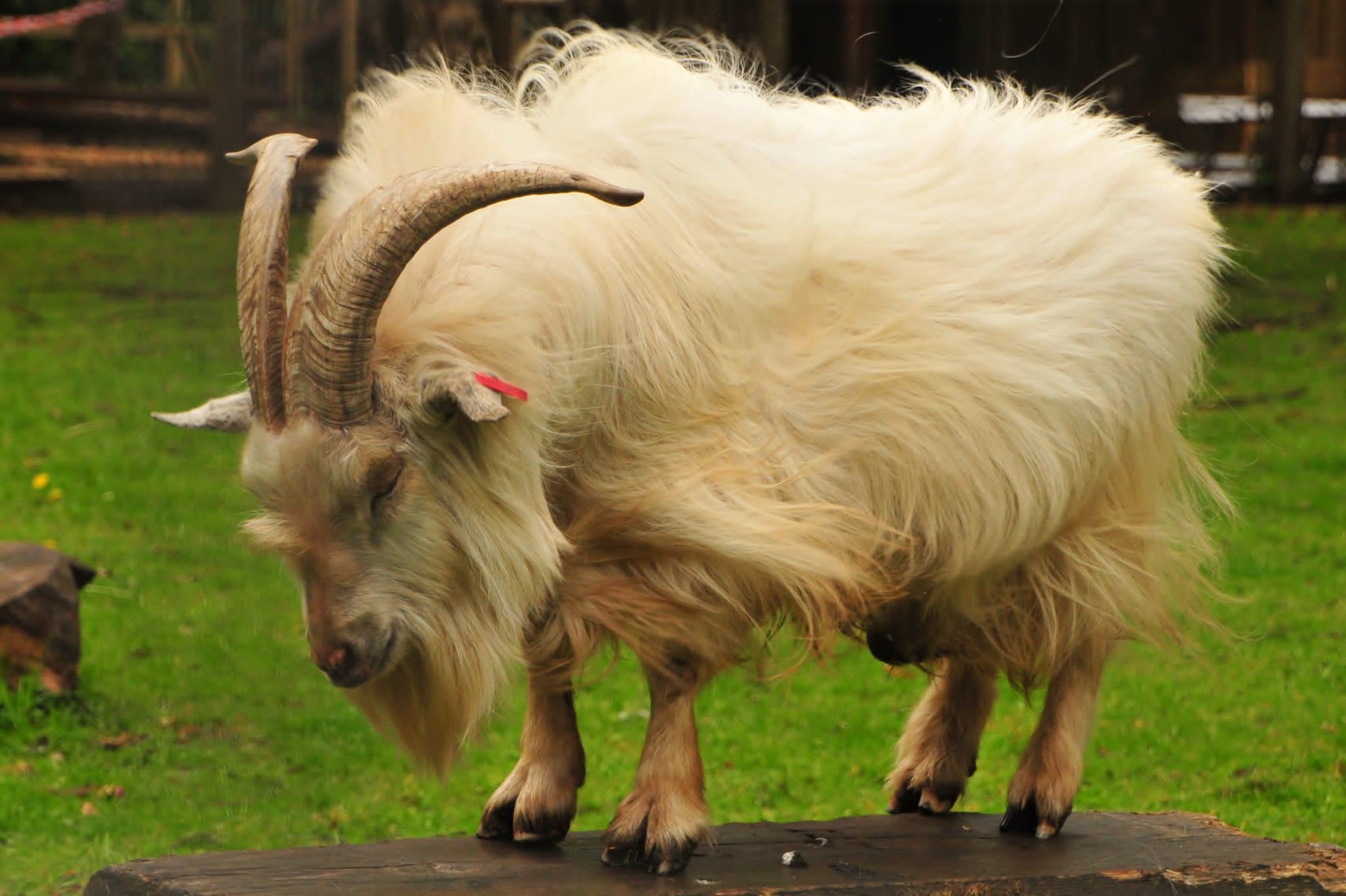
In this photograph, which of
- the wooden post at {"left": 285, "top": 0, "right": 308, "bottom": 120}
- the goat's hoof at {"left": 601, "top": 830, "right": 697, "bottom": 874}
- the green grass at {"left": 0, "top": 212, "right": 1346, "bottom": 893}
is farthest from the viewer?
the wooden post at {"left": 285, "top": 0, "right": 308, "bottom": 120}

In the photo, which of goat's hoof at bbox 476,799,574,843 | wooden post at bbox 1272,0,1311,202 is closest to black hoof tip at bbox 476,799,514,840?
goat's hoof at bbox 476,799,574,843

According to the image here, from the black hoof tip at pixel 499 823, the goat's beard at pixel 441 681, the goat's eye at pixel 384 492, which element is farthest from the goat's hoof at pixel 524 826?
the goat's eye at pixel 384 492

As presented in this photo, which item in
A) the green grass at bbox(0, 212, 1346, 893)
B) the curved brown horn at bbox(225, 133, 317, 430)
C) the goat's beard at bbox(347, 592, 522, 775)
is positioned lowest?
the green grass at bbox(0, 212, 1346, 893)

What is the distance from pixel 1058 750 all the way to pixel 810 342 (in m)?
1.26

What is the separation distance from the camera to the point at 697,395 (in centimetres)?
344

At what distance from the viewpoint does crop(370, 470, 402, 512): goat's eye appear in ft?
10.3

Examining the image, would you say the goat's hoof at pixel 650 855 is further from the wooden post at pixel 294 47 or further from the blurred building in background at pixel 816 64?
the blurred building in background at pixel 816 64

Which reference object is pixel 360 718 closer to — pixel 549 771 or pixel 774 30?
pixel 549 771

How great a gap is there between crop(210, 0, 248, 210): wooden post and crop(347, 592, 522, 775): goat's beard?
3.74 m

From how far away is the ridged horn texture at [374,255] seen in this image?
302 centimetres

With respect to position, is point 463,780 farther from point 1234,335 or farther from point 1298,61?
point 1298,61

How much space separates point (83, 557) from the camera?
26.2 feet

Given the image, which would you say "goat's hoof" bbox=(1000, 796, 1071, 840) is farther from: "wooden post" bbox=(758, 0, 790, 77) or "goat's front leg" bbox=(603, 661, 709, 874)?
"wooden post" bbox=(758, 0, 790, 77)

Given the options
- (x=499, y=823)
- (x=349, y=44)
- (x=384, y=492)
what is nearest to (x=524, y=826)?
(x=499, y=823)
